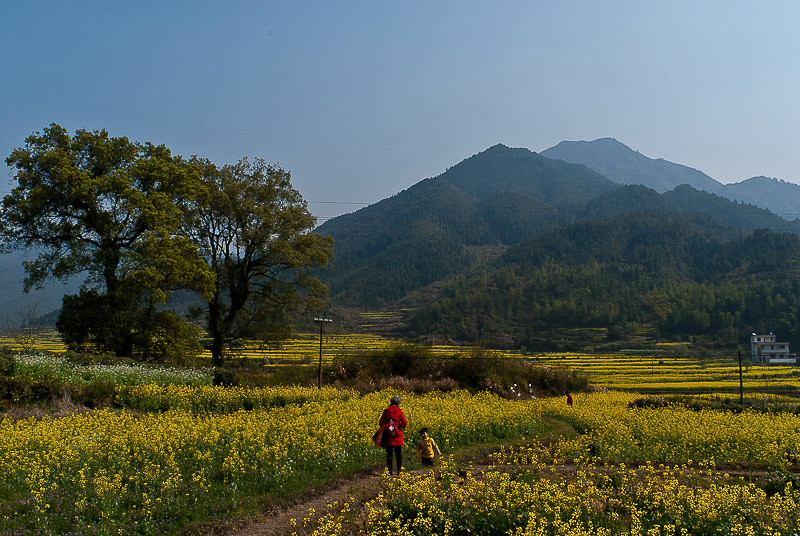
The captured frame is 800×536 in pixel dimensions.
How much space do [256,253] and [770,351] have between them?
64001mm

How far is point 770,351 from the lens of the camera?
67.6m

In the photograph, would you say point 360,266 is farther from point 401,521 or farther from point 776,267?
point 401,521

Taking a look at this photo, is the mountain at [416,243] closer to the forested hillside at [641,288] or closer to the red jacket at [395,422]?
the forested hillside at [641,288]

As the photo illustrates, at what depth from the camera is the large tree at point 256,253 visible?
33250 millimetres

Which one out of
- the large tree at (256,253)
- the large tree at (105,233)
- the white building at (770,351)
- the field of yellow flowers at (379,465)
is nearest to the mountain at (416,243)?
the white building at (770,351)

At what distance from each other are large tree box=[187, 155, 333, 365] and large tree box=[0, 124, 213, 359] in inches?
171

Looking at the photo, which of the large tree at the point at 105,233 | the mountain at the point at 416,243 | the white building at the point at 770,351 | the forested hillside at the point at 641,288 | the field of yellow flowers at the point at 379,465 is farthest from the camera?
the mountain at the point at 416,243

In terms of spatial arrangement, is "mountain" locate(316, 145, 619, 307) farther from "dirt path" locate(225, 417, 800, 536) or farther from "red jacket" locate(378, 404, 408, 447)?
"red jacket" locate(378, 404, 408, 447)

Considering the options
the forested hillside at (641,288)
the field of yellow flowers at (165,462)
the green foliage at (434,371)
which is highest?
the forested hillside at (641,288)

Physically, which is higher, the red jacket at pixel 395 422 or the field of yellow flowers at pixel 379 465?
the red jacket at pixel 395 422

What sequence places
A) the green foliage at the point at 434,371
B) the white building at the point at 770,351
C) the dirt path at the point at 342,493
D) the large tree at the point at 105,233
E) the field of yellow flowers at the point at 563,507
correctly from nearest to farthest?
the field of yellow flowers at the point at 563,507, the dirt path at the point at 342,493, the large tree at the point at 105,233, the green foliage at the point at 434,371, the white building at the point at 770,351

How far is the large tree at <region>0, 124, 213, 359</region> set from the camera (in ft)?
85.9

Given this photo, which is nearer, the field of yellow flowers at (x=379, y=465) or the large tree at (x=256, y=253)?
the field of yellow flowers at (x=379, y=465)

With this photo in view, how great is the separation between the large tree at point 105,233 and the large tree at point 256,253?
171 inches
